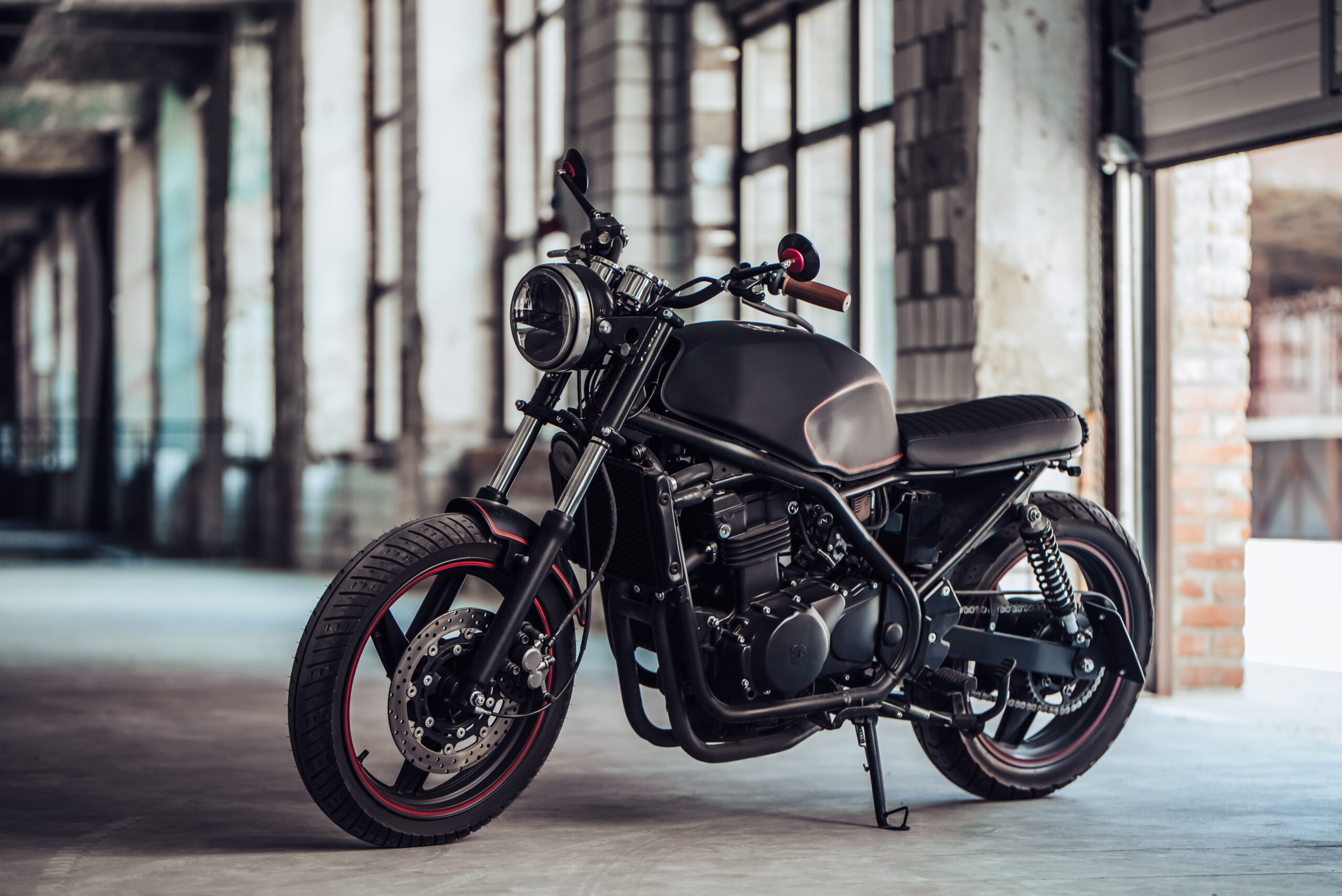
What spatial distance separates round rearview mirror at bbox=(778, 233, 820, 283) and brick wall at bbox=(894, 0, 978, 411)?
1.99 m

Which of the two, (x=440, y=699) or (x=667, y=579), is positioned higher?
(x=667, y=579)

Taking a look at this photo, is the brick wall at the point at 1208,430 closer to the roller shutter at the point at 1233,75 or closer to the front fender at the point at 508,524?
the roller shutter at the point at 1233,75

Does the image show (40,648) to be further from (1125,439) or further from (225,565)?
(225,565)

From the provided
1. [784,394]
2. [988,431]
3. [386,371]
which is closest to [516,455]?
[784,394]

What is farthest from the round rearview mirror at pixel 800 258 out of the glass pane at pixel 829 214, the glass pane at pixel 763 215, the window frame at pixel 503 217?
the window frame at pixel 503 217

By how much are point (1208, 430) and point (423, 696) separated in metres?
3.17

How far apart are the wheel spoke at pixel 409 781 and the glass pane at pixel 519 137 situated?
20.5ft

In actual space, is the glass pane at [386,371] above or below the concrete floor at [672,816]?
above

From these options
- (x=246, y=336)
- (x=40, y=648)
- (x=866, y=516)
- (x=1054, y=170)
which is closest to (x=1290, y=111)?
(x=1054, y=170)

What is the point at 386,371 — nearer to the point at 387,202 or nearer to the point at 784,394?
the point at 387,202

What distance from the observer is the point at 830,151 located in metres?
6.04

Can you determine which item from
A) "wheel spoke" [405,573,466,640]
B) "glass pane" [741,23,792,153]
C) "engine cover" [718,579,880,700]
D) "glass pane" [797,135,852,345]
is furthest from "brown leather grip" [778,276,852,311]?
"glass pane" [741,23,792,153]

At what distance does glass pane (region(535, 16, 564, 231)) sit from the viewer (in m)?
8.30

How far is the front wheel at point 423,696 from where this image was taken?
8.87ft
